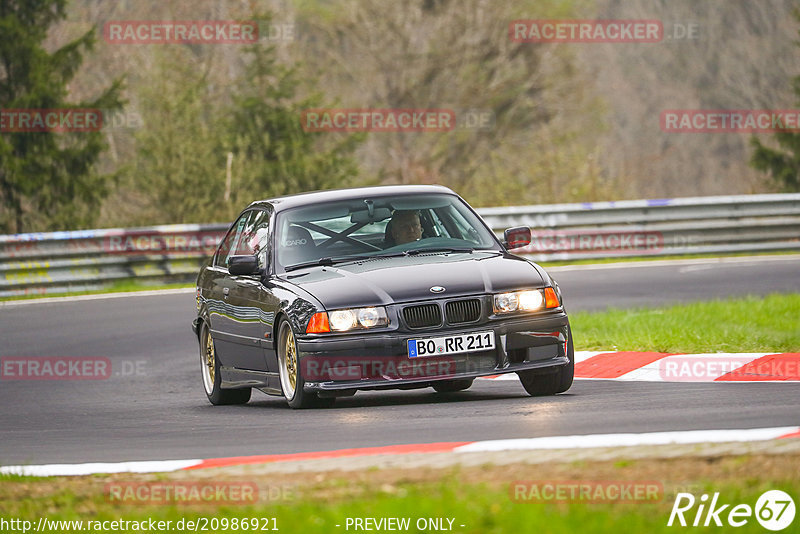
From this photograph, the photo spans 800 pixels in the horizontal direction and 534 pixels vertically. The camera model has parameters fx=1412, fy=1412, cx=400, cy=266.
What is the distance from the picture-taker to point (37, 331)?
56.6 feet

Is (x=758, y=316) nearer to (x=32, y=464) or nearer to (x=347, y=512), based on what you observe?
(x=32, y=464)

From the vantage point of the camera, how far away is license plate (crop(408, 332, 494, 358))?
29.4 ft

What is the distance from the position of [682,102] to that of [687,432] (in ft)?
156

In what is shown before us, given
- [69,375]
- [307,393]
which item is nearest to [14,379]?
[69,375]

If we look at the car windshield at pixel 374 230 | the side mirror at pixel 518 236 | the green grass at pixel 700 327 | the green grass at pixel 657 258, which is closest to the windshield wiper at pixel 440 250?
the car windshield at pixel 374 230

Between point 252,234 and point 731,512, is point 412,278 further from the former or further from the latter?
point 731,512

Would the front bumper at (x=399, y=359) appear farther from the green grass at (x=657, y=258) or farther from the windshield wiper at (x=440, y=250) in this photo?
the green grass at (x=657, y=258)

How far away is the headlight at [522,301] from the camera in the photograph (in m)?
9.16

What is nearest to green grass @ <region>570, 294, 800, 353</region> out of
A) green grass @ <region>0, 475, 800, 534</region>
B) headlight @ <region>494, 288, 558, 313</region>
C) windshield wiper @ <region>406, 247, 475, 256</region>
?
windshield wiper @ <region>406, 247, 475, 256</region>

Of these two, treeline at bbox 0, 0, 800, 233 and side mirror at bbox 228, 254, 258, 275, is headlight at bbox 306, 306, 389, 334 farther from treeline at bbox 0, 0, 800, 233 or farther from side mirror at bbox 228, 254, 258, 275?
treeline at bbox 0, 0, 800, 233

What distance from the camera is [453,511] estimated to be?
16.5 feet

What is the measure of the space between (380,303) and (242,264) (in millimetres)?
1587

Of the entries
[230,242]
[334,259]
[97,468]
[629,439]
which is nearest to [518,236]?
[334,259]

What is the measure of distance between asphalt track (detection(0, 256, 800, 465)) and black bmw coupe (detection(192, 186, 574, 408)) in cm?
24
